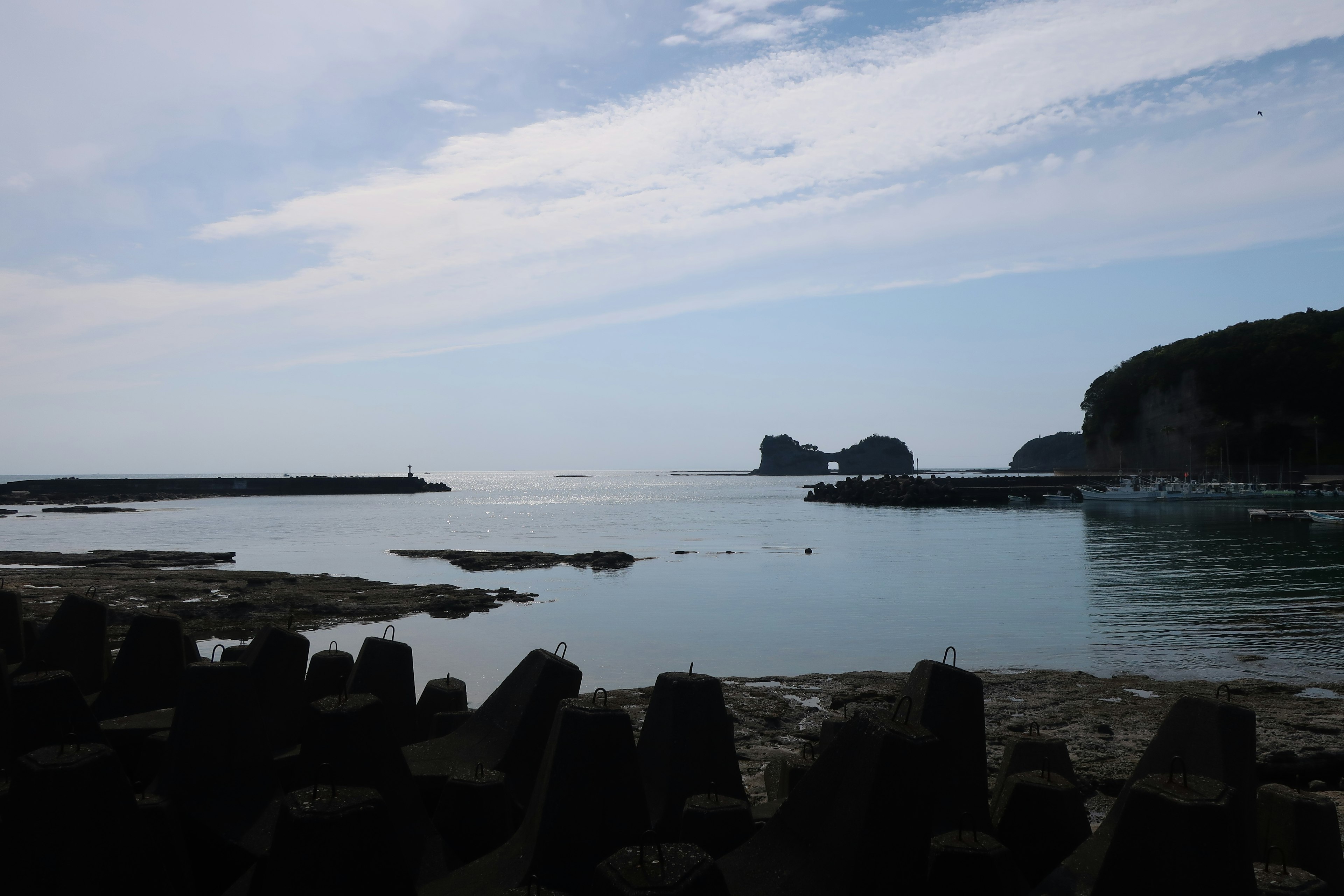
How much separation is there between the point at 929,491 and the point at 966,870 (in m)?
80.2

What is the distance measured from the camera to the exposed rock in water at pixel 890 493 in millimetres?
80188

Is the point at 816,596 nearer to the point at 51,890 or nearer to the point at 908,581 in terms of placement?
the point at 908,581

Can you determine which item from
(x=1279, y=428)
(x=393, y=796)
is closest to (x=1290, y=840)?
(x=393, y=796)

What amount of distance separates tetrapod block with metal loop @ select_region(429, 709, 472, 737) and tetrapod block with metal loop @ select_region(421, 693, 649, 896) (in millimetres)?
2163

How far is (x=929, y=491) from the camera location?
81.0 meters

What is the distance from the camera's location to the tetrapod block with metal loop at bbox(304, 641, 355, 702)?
21.2ft

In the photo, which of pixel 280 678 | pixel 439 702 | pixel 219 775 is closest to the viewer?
pixel 219 775

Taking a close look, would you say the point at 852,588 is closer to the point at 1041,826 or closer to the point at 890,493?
the point at 1041,826

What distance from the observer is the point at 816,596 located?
25266 millimetres

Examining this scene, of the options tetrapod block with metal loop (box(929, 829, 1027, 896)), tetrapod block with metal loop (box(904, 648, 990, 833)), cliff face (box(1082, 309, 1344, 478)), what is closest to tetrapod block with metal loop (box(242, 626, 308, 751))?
tetrapod block with metal loop (box(904, 648, 990, 833))

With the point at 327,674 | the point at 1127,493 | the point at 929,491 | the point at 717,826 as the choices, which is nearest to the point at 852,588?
the point at 327,674

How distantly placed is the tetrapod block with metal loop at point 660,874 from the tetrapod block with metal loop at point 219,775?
89.0 inches

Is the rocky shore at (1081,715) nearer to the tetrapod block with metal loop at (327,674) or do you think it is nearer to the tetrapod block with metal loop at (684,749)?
the tetrapod block with metal loop at (684,749)

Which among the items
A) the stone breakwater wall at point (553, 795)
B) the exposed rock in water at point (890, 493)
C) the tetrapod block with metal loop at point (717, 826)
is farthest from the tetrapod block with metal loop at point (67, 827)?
the exposed rock in water at point (890, 493)
